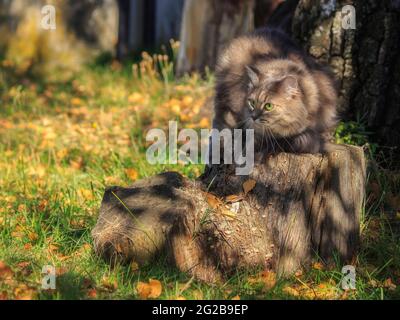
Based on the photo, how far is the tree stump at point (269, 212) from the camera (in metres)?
Result: 4.20

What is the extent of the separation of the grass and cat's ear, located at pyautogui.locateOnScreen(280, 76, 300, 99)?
1.06m

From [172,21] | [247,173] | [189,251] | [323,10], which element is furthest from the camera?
[172,21]

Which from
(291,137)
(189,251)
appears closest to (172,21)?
(291,137)

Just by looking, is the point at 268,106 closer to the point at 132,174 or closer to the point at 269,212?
the point at 269,212

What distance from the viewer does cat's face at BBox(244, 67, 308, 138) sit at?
14.9ft

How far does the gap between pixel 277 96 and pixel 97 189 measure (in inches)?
70.7

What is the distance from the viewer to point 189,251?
4121mm

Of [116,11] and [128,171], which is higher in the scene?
→ [116,11]

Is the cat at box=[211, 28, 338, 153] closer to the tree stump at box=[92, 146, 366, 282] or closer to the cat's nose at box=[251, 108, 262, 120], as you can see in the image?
the cat's nose at box=[251, 108, 262, 120]

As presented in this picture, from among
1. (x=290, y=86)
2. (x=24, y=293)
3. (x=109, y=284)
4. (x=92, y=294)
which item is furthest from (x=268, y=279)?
(x=24, y=293)

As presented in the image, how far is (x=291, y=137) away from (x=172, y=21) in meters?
7.05

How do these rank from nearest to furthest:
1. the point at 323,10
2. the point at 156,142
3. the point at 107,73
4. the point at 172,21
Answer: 1. the point at 323,10
2. the point at 156,142
3. the point at 107,73
4. the point at 172,21
